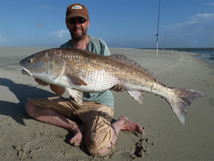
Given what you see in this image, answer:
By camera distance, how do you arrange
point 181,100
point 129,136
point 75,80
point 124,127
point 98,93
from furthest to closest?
1. point 98,93
2. point 124,127
3. point 129,136
4. point 181,100
5. point 75,80

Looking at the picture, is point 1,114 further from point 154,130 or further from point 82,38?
point 154,130

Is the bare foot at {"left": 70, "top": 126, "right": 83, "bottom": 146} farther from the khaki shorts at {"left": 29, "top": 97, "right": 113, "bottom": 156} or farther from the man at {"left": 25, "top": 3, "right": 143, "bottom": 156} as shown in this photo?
the khaki shorts at {"left": 29, "top": 97, "right": 113, "bottom": 156}

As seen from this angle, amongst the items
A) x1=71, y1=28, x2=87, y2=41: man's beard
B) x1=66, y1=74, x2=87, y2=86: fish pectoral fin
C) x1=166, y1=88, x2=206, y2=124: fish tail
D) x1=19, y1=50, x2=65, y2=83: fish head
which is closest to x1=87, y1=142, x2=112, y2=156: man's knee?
x1=66, y1=74, x2=87, y2=86: fish pectoral fin

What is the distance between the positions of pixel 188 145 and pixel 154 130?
646 millimetres

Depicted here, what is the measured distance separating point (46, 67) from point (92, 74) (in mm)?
746

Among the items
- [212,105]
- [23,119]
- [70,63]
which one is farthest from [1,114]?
[212,105]

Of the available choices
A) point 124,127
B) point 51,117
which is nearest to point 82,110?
point 51,117

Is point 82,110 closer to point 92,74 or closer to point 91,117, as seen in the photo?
point 91,117

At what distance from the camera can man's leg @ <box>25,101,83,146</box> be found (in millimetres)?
3092

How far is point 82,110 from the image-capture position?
3324 millimetres

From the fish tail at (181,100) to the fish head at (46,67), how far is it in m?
2.00

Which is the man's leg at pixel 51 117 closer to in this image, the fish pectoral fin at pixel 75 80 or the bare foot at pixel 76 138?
the bare foot at pixel 76 138

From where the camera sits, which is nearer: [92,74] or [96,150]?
[96,150]

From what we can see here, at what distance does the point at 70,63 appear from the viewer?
8.76 feet
